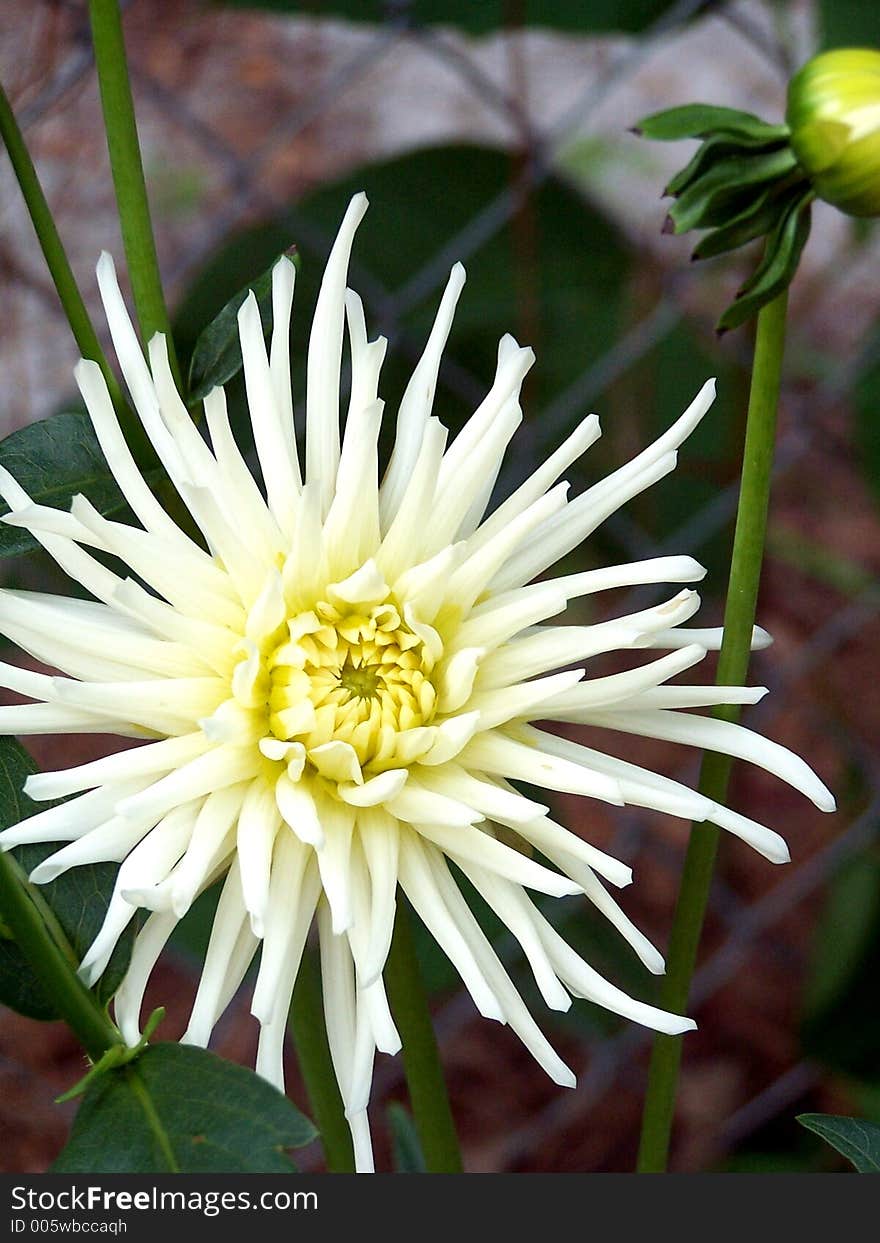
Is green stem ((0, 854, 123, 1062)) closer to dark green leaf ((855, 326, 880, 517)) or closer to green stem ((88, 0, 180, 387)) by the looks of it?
green stem ((88, 0, 180, 387))

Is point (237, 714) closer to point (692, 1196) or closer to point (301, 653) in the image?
point (301, 653)

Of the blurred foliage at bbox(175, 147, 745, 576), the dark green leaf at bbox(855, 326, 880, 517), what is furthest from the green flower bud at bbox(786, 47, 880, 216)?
the dark green leaf at bbox(855, 326, 880, 517)

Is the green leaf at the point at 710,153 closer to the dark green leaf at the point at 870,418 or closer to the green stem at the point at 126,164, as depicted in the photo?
the green stem at the point at 126,164

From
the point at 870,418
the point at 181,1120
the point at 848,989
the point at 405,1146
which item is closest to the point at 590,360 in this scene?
the point at 870,418

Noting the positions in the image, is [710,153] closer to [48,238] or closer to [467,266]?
[48,238]

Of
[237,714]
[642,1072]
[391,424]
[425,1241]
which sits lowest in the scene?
[642,1072]

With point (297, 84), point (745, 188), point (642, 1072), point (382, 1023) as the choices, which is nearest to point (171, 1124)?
point (382, 1023)

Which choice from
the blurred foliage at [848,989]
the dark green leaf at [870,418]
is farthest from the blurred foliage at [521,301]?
the blurred foliage at [848,989]
